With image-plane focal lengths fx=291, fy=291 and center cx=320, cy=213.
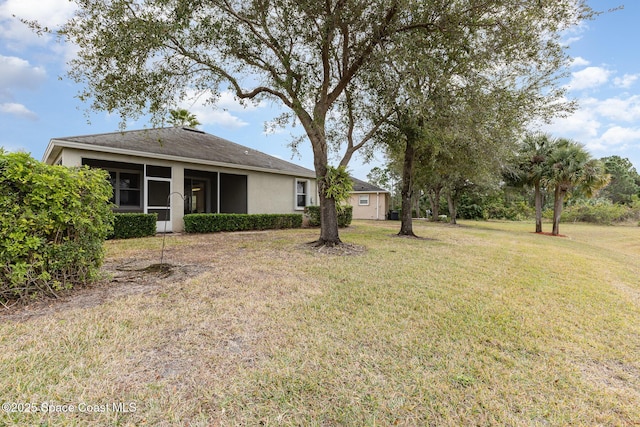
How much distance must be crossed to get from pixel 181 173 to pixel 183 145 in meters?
1.97

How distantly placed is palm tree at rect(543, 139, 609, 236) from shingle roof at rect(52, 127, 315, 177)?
1360 cm

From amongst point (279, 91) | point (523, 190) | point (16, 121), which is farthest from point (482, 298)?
point (16, 121)

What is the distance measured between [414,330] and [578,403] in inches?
54.9

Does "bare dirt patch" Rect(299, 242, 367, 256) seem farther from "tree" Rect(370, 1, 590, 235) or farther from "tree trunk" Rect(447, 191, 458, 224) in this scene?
"tree trunk" Rect(447, 191, 458, 224)

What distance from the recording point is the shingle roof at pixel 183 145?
1016 cm

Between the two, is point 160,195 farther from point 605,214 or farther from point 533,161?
point 605,214

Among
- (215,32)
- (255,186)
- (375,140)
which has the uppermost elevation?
(215,32)

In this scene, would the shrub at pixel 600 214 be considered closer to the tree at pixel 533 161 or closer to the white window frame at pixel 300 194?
the tree at pixel 533 161

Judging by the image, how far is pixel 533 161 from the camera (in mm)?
17125

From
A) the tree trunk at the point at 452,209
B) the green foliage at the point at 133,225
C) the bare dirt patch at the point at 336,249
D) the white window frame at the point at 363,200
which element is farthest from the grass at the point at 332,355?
the white window frame at the point at 363,200

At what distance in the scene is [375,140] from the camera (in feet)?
38.0

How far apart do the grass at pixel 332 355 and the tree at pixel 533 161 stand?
554 inches

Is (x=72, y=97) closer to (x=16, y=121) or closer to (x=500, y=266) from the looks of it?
(x=16, y=121)

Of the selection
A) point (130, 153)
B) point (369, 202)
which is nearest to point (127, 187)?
point (130, 153)
